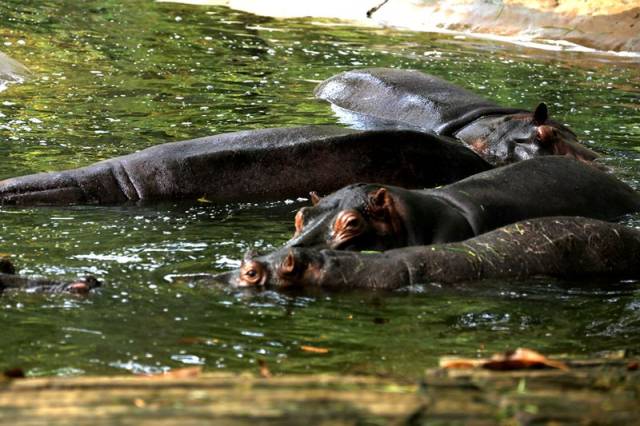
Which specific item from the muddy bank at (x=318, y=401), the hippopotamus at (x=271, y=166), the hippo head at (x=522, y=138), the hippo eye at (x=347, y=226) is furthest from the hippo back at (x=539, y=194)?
the muddy bank at (x=318, y=401)

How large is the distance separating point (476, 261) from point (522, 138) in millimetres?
4318

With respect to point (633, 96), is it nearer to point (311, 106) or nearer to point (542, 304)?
point (311, 106)

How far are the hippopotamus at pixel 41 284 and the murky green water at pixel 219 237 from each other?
7cm

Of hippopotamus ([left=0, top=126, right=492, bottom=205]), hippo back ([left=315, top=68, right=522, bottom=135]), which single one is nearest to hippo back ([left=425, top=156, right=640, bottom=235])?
hippopotamus ([left=0, top=126, right=492, bottom=205])

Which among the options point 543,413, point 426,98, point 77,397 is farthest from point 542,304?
point 426,98

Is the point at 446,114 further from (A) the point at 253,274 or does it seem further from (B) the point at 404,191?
(A) the point at 253,274

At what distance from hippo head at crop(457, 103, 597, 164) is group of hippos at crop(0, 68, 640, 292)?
1 centimetres

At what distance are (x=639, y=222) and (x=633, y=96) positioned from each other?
5.97 m

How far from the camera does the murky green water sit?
482cm

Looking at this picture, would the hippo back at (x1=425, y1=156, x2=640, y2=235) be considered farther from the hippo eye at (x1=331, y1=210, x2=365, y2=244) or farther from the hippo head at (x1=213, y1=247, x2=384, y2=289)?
the hippo head at (x1=213, y1=247, x2=384, y2=289)


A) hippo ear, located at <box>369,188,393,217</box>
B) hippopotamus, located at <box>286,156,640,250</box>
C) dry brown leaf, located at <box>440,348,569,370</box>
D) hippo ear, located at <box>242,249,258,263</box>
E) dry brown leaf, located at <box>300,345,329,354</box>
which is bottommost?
dry brown leaf, located at <box>300,345,329,354</box>

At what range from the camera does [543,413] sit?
302cm

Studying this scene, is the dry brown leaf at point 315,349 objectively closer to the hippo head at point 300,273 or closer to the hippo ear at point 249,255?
the hippo head at point 300,273

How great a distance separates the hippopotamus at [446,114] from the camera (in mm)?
9844
